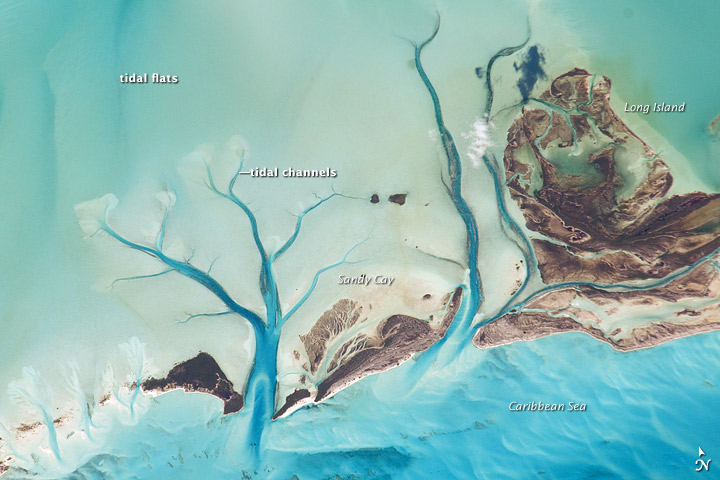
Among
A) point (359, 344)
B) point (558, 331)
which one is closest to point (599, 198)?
point (558, 331)

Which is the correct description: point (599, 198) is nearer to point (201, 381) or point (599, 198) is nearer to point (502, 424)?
point (502, 424)

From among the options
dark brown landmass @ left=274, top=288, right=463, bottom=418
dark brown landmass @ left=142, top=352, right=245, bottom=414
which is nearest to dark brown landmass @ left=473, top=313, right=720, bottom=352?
dark brown landmass @ left=274, top=288, right=463, bottom=418

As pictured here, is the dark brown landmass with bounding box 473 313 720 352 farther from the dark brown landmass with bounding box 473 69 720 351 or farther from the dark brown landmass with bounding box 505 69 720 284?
the dark brown landmass with bounding box 505 69 720 284

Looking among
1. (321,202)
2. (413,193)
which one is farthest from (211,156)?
(413,193)

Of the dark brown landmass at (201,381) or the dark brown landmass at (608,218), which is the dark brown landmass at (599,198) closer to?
the dark brown landmass at (608,218)

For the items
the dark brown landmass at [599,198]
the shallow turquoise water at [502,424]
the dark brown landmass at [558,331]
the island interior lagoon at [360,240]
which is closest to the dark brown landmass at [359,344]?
the island interior lagoon at [360,240]

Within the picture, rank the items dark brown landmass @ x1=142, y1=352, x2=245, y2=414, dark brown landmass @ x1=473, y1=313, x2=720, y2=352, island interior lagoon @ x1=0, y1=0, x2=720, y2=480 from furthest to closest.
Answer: dark brown landmass @ x1=473, y1=313, x2=720, y2=352 < dark brown landmass @ x1=142, y1=352, x2=245, y2=414 < island interior lagoon @ x1=0, y1=0, x2=720, y2=480
